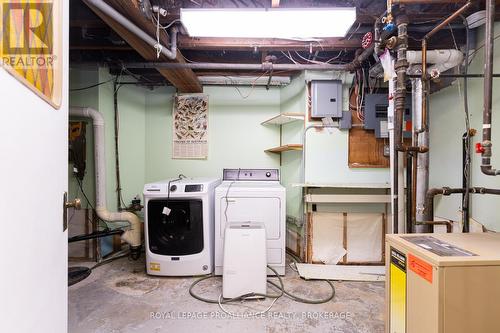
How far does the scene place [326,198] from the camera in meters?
2.71

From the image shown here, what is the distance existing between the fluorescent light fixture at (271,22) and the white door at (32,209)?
3.43ft

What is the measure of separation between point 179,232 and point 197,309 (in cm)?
77

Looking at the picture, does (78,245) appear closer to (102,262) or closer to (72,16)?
(102,262)

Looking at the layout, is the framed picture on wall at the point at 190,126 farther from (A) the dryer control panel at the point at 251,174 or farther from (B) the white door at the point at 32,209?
(B) the white door at the point at 32,209

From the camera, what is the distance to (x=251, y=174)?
333cm

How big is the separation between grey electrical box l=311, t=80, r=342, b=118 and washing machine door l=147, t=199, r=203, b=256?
1.73 m

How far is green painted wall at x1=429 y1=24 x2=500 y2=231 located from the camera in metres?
1.79

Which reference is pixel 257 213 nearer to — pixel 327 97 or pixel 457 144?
pixel 327 97

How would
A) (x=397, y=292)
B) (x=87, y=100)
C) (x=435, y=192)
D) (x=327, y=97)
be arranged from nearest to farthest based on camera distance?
(x=397, y=292), (x=435, y=192), (x=327, y=97), (x=87, y=100)

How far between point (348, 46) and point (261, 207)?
5.92ft

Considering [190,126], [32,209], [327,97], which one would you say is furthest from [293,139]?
[32,209]

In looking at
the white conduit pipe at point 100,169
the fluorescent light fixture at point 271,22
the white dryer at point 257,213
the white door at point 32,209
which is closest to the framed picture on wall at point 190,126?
the white conduit pipe at point 100,169

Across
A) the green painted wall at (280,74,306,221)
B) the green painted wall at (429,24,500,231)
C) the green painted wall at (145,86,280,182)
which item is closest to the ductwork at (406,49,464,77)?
the green painted wall at (429,24,500,231)

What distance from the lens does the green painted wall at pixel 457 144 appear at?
1789mm
